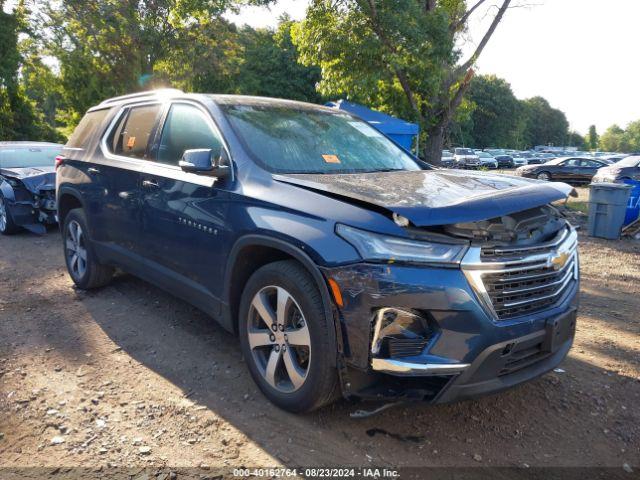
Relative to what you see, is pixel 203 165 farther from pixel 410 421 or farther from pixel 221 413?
pixel 410 421

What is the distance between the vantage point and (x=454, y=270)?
238 centimetres

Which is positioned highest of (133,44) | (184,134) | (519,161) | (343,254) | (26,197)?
(133,44)

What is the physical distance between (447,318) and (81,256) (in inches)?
160

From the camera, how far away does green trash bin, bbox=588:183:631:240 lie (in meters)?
8.83

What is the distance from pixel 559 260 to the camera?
278 cm

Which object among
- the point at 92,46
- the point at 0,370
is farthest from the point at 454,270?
the point at 92,46

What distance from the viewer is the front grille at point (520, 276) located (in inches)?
95.2

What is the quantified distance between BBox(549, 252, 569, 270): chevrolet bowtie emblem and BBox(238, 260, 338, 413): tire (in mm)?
1228

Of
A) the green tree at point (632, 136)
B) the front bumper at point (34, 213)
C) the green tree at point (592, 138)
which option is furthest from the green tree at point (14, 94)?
the green tree at point (632, 136)

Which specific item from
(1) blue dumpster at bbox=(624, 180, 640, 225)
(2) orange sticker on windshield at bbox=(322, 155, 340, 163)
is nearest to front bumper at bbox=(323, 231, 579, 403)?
(2) orange sticker on windshield at bbox=(322, 155, 340, 163)

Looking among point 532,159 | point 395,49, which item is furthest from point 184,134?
point 532,159

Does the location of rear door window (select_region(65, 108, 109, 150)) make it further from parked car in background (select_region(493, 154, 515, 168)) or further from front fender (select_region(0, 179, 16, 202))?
parked car in background (select_region(493, 154, 515, 168))

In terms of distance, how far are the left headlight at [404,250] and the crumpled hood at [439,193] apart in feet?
0.40

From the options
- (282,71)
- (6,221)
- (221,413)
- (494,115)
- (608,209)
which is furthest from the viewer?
(494,115)
